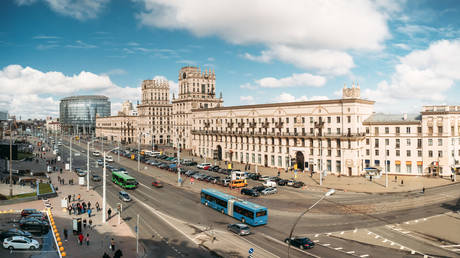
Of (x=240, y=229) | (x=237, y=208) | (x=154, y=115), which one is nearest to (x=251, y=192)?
(x=237, y=208)

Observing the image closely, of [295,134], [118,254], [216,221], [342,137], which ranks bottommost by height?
[216,221]

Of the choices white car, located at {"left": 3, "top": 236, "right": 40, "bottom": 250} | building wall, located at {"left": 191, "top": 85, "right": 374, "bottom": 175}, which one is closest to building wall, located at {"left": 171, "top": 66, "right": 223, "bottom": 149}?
building wall, located at {"left": 191, "top": 85, "right": 374, "bottom": 175}

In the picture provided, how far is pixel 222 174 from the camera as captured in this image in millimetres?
83938

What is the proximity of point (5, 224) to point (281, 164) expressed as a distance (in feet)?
212

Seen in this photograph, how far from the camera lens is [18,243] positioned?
34.6m

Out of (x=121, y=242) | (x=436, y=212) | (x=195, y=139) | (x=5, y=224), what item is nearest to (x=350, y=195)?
(x=436, y=212)

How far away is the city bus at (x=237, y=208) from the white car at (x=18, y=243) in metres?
23.5

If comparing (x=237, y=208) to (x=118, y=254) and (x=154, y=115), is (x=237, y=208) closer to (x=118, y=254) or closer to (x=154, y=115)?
(x=118, y=254)

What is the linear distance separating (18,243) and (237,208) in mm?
25421

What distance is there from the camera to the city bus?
135 ft

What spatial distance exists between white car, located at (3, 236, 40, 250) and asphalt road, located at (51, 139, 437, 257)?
38.1ft

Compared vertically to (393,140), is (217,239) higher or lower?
lower

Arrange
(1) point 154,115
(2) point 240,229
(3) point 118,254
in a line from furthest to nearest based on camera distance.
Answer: (1) point 154,115
(2) point 240,229
(3) point 118,254

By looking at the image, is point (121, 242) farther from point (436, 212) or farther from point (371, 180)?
point (371, 180)
